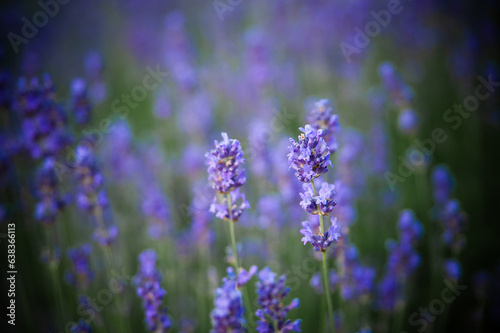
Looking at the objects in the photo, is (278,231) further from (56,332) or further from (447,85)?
(447,85)

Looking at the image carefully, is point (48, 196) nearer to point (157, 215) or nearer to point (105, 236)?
point (105, 236)

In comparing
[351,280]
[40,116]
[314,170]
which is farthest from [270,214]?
[40,116]

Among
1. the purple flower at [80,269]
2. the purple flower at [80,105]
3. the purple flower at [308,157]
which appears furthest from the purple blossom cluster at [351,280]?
the purple flower at [80,105]

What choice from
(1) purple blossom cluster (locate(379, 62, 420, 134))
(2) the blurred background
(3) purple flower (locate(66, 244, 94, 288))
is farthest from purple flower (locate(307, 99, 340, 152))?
(3) purple flower (locate(66, 244, 94, 288))

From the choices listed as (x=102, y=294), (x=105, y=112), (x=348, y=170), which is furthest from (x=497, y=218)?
(x=105, y=112)

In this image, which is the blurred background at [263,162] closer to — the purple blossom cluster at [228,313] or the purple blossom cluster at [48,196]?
the purple blossom cluster at [48,196]

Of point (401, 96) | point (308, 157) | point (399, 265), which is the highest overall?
point (401, 96)

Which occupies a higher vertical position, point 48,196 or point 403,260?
point 48,196
